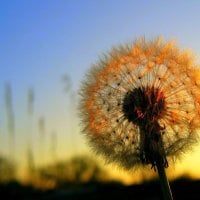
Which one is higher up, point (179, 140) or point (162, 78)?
point (162, 78)

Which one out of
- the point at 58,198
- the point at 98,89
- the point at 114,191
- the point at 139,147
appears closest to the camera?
the point at 139,147

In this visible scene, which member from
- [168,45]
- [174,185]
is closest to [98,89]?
[168,45]

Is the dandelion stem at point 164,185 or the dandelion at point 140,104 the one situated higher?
the dandelion at point 140,104

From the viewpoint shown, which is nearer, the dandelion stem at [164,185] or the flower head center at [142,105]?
the dandelion stem at [164,185]

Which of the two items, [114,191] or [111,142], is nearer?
[111,142]

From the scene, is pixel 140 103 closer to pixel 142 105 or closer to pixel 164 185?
pixel 142 105

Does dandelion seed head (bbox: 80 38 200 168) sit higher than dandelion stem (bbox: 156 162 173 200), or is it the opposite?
dandelion seed head (bbox: 80 38 200 168)

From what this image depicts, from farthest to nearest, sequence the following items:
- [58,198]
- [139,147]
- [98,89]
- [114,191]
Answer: [114,191], [58,198], [98,89], [139,147]

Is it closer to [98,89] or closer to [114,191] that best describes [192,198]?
[114,191]
